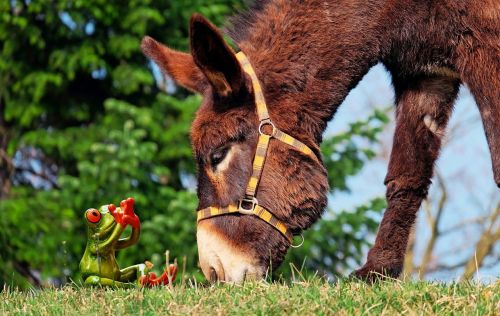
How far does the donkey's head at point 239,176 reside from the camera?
497 cm

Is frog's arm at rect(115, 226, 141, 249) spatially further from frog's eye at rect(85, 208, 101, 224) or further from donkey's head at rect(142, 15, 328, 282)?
donkey's head at rect(142, 15, 328, 282)

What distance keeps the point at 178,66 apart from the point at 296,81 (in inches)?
30.0

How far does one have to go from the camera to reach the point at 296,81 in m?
5.22

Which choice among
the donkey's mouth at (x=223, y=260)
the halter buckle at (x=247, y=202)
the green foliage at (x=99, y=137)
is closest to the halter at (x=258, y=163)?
the halter buckle at (x=247, y=202)

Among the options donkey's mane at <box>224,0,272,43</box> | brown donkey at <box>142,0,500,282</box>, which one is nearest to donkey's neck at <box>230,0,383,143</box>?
brown donkey at <box>142,0,500,282</box>

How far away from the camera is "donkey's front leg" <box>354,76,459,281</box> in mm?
5668

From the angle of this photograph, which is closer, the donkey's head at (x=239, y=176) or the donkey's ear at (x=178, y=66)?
the donkey's head at (x=239, y=176)

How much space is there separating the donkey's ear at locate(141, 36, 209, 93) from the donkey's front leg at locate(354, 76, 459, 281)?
128cm

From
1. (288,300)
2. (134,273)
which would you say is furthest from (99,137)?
(288,300)

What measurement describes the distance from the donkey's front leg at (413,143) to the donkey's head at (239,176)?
2.01 ft

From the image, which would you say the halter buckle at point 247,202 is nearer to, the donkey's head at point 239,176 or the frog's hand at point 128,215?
the donkey's head at point 239,176

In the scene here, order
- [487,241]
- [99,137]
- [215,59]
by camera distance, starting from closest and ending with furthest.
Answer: [215,59] < [99,137] < [487,241]

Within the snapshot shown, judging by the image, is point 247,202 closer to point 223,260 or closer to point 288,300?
point 223,260

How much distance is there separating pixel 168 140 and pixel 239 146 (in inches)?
235
